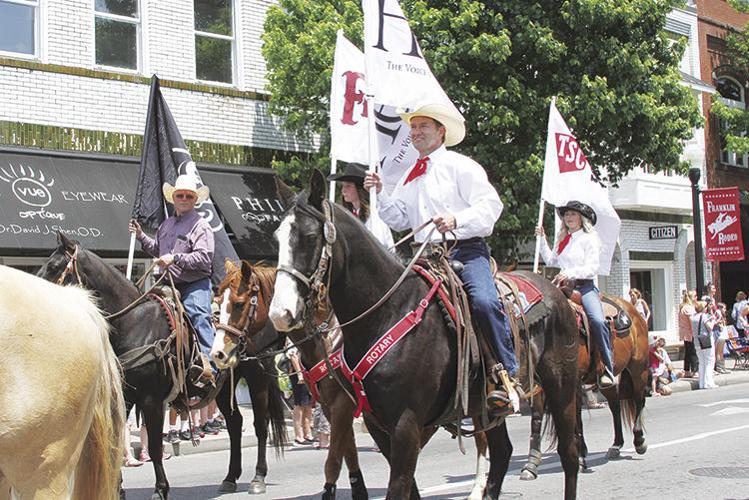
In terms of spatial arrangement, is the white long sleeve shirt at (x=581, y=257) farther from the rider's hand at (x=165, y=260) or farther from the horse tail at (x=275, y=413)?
the rider's hand at (x=165, y=260)

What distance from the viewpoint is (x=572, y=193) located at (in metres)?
13.3

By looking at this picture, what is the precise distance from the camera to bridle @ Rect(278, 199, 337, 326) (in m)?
5.02

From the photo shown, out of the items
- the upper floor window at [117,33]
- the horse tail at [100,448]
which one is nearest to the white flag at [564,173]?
the upper floor window at [117,33]

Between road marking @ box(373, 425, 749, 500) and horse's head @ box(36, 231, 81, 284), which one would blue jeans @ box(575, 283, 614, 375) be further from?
horse's head @ box(36, 231, 81, 284)

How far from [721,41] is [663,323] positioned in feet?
34.3

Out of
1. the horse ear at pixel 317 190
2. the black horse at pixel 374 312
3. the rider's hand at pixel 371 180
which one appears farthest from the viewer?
the rider's hand at pixel 371 180

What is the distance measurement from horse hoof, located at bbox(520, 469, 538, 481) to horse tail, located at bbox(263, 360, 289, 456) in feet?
7.98

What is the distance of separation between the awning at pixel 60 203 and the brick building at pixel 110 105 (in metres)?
0.02

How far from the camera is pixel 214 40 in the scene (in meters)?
19.5

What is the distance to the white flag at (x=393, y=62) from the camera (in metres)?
9.70

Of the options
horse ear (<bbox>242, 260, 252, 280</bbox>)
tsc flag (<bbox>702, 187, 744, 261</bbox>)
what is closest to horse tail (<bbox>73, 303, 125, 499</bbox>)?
horse ear (<bbox>242, 260, 252, 280</bbox>)

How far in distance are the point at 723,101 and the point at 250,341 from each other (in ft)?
88.6

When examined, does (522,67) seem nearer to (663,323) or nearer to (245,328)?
(245,328)

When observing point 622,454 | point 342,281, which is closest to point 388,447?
point 342,281
